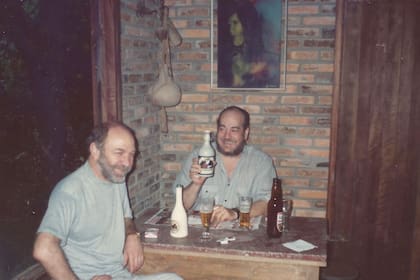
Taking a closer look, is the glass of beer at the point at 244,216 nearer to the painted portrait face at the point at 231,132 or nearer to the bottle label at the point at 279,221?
the bottle label at the point at 279,221

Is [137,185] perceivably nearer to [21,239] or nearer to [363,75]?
[21,239]

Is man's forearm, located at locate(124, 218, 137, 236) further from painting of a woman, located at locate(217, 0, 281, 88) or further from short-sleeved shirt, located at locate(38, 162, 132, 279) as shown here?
painting of a woman, located at locate(217, 0, 281, 88)

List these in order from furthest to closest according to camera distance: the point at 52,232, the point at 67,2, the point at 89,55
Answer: the point at 89,55
the point at 67,2
the point at 52,232

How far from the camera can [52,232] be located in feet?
6.74

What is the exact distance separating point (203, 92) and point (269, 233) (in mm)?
1741

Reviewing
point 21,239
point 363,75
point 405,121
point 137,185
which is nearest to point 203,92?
point 137,185

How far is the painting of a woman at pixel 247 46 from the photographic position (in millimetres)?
3611

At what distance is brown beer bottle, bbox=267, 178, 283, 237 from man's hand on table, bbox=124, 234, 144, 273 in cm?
74

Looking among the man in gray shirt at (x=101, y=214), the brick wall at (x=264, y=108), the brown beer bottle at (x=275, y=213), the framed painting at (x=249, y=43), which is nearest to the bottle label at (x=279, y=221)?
the brown beer bottle at (x=275, y=213)

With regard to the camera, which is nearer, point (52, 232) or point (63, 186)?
point (52, 232)

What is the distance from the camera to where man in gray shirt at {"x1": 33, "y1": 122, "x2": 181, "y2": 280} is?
224 cm

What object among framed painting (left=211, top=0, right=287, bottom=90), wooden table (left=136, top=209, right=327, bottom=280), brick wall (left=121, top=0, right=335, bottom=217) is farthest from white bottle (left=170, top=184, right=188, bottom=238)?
framed painting (left=211, top=0, right=287, bottom=90)

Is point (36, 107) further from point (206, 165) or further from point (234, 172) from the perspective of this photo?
point (234, 172)

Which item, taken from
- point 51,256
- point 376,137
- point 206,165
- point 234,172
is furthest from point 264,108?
point 51,256
